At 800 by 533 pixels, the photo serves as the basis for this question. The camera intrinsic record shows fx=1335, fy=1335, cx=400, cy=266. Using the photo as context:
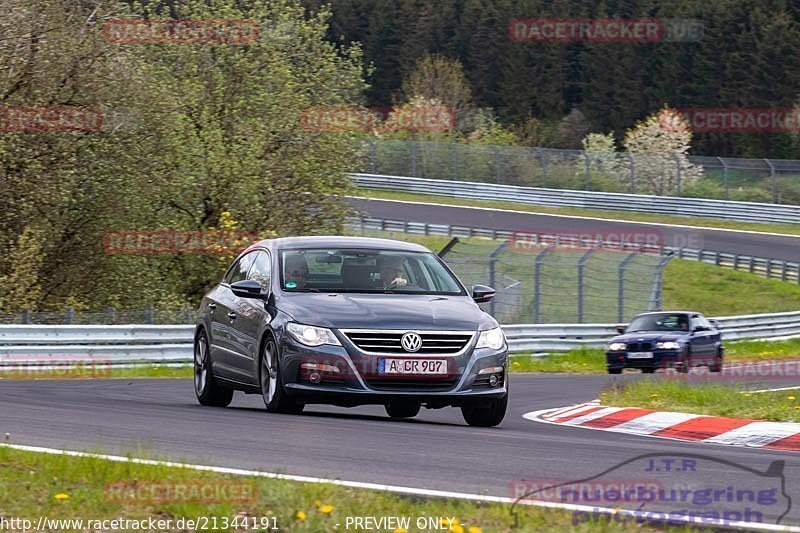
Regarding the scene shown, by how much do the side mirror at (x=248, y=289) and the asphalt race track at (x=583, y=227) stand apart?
35.0 m

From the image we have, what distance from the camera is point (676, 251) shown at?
4544cm

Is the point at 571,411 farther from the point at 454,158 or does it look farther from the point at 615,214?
the point at 454,158

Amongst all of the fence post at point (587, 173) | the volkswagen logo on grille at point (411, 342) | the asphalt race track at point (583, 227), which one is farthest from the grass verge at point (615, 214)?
the volkswagen logo on grille at point (411, 342)

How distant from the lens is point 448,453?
8.52 metres

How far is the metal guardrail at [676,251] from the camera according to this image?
4288 cm

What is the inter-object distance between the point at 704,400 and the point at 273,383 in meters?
5.25

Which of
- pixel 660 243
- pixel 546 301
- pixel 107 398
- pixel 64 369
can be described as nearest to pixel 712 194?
pixel 660 243

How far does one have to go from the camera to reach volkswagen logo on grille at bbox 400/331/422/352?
415 inches

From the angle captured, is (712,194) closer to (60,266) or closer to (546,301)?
(546,301)

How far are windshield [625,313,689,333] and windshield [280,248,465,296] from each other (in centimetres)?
1357

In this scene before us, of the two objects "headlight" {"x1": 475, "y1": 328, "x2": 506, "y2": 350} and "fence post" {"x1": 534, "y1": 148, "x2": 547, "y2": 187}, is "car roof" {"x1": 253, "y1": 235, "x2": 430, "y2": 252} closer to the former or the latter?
"headlight" {"x1": 475, "y1": 328, "x2": 506, "y2": 350}

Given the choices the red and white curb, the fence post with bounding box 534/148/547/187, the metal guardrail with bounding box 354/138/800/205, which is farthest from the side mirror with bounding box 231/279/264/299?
the fence post with bounding box 534/148/547/187

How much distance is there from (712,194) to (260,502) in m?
53.2

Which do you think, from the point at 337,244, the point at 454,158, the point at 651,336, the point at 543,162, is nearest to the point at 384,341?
the point at 337,244
